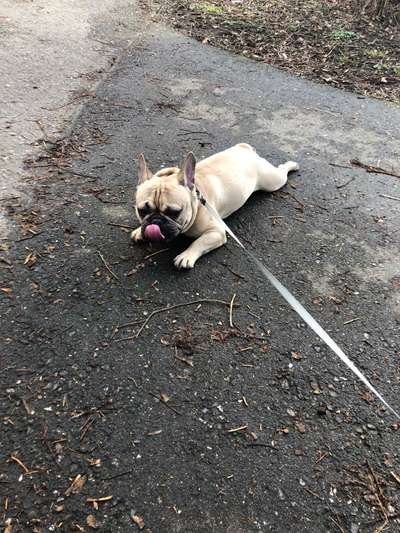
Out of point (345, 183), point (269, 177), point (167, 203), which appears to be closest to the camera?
point (167, 203)

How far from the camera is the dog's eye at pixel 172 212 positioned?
3361mm

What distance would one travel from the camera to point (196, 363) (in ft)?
9.51

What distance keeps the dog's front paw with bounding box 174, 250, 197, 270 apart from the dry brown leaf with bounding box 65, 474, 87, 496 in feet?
5.64

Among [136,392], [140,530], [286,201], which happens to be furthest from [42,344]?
[286,201]

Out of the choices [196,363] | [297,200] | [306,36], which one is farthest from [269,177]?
[306,36]

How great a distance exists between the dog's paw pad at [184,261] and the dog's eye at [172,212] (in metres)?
0.35

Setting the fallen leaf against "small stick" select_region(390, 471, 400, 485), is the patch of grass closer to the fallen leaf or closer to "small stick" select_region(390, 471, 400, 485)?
the fallen leaf

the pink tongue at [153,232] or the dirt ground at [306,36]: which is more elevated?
the dirt ground at [306,36]

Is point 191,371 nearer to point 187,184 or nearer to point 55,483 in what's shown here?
point 55,483

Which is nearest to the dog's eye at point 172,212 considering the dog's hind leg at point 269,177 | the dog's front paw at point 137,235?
the dog's front paw at point 137,235

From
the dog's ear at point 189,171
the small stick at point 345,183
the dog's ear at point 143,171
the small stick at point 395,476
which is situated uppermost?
the dog's ear at point 189,171

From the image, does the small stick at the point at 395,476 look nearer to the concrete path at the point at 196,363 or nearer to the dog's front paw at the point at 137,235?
the concrete path at the point at 196,363

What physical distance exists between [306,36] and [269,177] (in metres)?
5.31

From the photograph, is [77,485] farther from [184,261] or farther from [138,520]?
[184,261]
